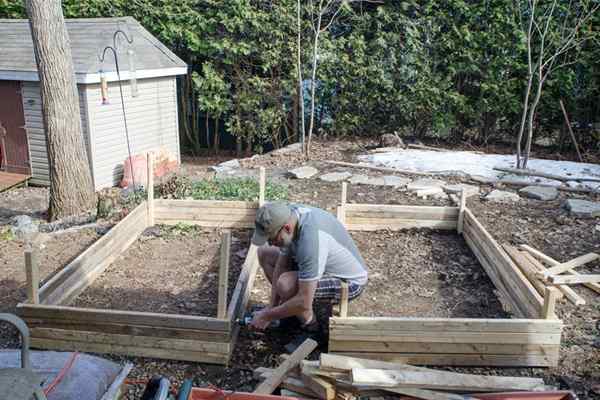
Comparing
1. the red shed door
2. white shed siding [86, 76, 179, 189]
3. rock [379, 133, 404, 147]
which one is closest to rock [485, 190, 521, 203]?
rock [379, 133, 404, 147]

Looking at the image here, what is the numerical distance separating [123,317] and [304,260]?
4.43 ft

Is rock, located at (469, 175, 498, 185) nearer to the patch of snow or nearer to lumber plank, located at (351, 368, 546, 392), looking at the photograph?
the patch of snow

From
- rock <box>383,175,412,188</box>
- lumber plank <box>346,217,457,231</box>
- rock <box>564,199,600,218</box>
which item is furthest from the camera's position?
rock <box>383,175,412,188</box>

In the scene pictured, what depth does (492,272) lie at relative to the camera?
491 cm

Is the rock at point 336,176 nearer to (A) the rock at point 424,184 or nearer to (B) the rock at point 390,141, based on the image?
(A) the rock at point 424,184

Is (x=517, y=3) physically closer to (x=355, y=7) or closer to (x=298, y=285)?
(x=355, y=7)

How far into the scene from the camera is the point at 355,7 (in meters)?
11.4

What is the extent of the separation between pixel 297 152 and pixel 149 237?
190 inches

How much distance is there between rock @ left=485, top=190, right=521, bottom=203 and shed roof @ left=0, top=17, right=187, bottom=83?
6.59 m

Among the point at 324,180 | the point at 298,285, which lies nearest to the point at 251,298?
the point at 298,285

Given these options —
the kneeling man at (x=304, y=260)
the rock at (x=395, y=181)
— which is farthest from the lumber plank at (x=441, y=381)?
the rock at (x=395, y=181)

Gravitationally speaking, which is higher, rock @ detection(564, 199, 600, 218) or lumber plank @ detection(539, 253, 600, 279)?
rock @ detection(564, 199, 600, 218)

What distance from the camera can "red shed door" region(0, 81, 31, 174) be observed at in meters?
10.0

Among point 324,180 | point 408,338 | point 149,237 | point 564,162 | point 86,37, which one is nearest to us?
point 408,338
